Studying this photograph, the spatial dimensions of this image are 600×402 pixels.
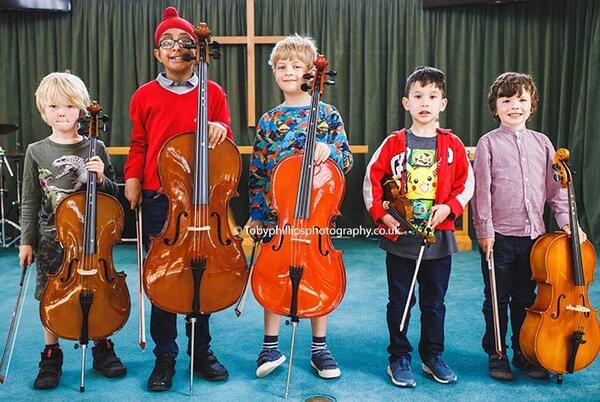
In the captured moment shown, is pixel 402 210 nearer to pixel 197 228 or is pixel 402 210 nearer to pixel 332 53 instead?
pixel 197 228

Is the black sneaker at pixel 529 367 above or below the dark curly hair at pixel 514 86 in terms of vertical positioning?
below

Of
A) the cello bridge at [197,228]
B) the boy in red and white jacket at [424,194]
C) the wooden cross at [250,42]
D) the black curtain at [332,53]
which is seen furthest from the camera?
the black curtain at [332,53]

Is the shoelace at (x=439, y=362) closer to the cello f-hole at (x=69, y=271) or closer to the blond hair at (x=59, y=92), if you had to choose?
the cello f-hole at (x=69, y=271)

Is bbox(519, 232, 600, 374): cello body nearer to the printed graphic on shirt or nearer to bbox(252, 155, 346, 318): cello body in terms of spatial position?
the printed graphic on shirt

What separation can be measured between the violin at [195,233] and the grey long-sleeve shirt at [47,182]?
412mm

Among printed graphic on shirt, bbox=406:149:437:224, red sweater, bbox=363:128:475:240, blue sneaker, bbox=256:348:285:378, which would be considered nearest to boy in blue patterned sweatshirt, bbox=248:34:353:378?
blue sneaker, bbox=256:348:285:378

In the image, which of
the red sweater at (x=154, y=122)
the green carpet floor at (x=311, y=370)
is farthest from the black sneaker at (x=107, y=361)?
the red sweater at (x=154, y=122)

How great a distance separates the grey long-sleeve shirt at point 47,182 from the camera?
2195mm

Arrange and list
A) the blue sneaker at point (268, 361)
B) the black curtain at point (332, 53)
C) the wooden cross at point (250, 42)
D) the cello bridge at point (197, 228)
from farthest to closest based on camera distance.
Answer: the black curtain at point (332, 53) → the wooden cross at point (250, 42) → the blue sneaker at point (268, 361) → the cello bridge at point (197, 228)

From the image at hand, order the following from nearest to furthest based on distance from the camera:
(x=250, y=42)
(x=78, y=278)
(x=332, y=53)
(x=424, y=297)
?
(x=78, y=278), (x=424, y=297), (x=250, y=42), (x=332, y=53)

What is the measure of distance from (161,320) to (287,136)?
830 millimetres

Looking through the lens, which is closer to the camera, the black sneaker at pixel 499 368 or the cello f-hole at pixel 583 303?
the cello f-hole at pixel 583 303

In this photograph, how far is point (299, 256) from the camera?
6.40 feet

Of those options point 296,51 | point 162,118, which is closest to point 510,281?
point 296,51
